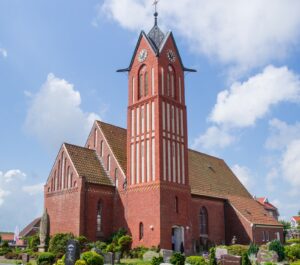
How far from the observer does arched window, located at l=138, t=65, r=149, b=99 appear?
4214 cm

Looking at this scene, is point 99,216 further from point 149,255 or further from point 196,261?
point 196,261

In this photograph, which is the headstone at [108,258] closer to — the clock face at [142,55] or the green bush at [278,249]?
the green bush at [278,249]

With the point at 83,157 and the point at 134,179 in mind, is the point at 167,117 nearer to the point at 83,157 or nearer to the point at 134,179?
the point at 134,179

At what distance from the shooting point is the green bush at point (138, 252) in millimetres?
35472

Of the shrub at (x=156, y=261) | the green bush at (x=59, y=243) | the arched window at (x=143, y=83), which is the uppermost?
the arched window at (x=143, y=83)

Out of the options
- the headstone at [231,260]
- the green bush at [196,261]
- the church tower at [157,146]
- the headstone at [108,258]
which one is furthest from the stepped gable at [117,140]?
the headstone at [231,260]

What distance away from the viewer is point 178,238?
3922cm

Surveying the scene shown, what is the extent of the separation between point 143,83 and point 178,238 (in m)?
16.3

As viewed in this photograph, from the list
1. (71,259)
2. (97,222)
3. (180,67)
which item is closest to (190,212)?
(97,222)

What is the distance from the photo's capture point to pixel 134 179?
4009 cm

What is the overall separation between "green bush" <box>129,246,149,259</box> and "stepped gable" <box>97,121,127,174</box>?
8.30 m

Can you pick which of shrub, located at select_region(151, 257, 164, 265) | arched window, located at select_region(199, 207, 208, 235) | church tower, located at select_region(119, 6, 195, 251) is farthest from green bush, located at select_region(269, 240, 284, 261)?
shrub, located at select_region(151, 257, 164, 265)

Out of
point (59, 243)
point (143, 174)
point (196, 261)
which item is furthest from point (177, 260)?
point (143, 174)

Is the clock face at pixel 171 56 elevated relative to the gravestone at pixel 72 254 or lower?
elevated
